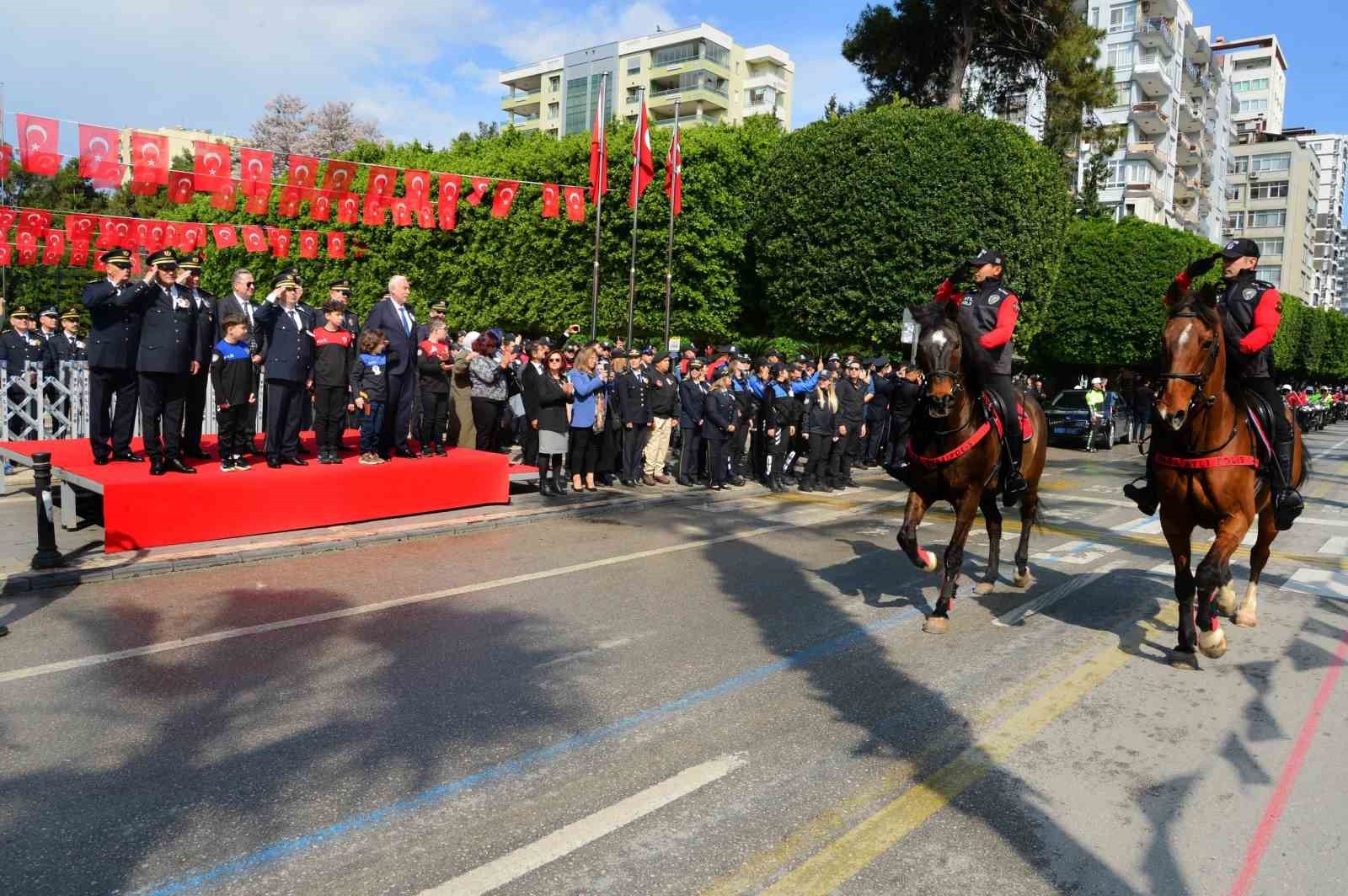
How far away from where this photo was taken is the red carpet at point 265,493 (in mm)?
8719

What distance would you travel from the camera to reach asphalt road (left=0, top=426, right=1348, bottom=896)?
143 inches

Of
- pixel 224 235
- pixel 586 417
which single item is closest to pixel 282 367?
pixel 586 417

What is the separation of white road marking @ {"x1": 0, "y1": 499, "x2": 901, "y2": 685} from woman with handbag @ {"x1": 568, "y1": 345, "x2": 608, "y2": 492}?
3238 mm

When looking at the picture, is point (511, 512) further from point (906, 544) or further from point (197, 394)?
point (906, 544)

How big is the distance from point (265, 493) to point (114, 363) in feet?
6.89

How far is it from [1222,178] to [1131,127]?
34.9m

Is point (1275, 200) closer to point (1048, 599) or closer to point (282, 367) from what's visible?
point (1048, 599)

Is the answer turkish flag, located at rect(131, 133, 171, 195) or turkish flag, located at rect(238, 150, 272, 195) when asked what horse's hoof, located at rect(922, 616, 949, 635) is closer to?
turkish flag, located at rect(238, 150, 272, 195)

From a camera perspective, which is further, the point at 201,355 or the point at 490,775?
the point at 201,355

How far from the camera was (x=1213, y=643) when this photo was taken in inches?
251

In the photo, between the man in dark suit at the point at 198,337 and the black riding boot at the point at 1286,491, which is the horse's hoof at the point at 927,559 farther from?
the man in dark suit at the point at 198,337

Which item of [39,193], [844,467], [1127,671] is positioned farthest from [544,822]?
[39,193]

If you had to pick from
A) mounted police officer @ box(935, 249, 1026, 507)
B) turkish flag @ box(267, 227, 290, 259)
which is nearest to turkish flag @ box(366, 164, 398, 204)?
turkish flag @ box(267, 227, 290, 259)

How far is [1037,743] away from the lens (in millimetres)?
4914
